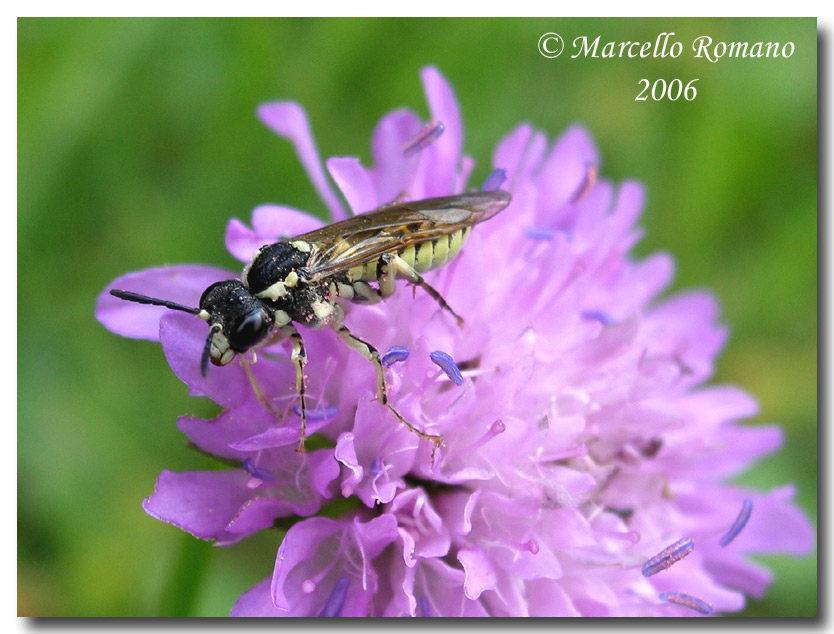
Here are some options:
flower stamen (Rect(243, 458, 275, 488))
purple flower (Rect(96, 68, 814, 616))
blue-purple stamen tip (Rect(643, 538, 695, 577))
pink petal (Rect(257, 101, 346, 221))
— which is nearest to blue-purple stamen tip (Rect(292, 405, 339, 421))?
purple flower (Rect(96, 68, 814, 616))

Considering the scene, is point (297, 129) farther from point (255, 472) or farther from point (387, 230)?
point (255, 472)

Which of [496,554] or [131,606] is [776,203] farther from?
[131,606]

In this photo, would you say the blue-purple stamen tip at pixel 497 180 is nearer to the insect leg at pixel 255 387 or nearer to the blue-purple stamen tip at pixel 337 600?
the insect leg at pixel 255 387

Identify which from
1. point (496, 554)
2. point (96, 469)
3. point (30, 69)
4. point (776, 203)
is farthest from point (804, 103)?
point (96, 469)

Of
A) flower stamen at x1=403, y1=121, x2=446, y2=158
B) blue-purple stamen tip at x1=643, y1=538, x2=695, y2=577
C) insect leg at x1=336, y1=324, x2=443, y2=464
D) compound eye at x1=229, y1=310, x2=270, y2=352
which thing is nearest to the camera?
compound eye at x1=229, y1=310, x2=270, y2=352

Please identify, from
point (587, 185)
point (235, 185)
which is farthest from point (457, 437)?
point (235, 185)

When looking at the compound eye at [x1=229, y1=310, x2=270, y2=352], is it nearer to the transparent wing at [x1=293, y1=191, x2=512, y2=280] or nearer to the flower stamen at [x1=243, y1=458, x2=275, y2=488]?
the transparent wing at [x1=293, y1=191, x2=512, y2=280]
